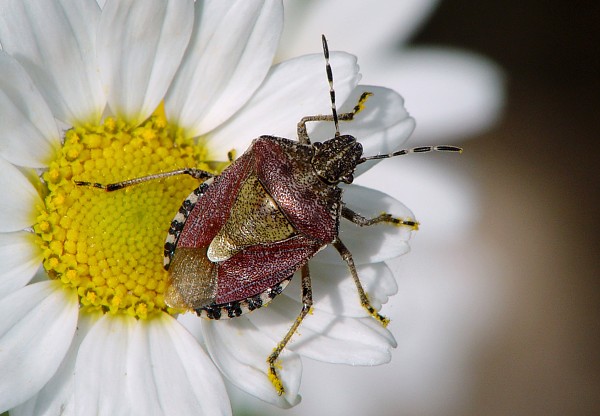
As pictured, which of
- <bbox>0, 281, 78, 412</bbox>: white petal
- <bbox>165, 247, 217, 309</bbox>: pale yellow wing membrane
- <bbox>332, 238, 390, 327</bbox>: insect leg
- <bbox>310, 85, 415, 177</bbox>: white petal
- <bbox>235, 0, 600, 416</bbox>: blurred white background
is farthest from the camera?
<bbox>235, 0, 600, 416</bbox>: blurred white background

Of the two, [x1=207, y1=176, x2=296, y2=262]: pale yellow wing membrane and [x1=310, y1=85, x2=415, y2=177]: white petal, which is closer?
[x1=207, y1=176, x2=296, y2=262]: pale yellow wing membrane

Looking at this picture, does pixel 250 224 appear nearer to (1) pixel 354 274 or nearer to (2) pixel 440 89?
(1) pixel 354 274

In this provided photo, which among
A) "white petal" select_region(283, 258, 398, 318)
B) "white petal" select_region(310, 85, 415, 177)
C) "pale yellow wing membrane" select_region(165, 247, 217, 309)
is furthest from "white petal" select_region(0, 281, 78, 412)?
"white petal" select_region(310, 85, 415, 177)

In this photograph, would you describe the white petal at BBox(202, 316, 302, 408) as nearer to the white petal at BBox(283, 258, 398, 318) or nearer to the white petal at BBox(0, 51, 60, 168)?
the white petal at BBox(283, 258, 398, 318)

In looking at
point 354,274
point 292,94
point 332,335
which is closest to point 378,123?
point 292,94

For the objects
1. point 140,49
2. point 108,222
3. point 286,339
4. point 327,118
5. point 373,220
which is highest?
point 140,49

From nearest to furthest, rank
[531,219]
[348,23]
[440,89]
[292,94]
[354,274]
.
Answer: [354,274], [292,94], [348,23], [440,89], [531,219]
